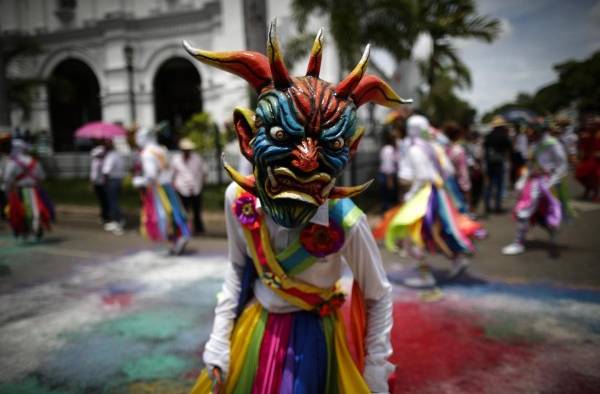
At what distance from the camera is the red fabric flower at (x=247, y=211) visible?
5.69 feet

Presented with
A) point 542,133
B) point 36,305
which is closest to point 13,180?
point 36,305

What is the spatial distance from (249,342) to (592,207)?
11212 millimetres

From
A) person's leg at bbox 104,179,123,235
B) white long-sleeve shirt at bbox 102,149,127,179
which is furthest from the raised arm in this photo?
white long-sleeve shirt at bbox 102,149,127,179

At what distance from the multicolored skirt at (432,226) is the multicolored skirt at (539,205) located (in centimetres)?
180

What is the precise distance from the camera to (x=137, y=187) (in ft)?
23.9

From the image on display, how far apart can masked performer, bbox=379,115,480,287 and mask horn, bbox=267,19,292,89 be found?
135 inches

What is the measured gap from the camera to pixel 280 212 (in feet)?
4.97

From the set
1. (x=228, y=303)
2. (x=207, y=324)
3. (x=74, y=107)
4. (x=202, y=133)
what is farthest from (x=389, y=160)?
(x=74, y=107)

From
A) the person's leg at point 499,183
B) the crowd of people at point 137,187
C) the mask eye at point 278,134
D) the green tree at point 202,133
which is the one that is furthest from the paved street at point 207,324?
the green tree at point 202,133

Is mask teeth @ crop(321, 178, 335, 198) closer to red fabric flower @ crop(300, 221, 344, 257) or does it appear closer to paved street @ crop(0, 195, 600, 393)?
red fabric flower @ crop(300, 221, 344, 257)

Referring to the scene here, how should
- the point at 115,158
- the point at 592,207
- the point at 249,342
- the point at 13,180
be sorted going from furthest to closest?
the point at 592,207
the point at 115,158
the point at 13,180
the point at 249,342

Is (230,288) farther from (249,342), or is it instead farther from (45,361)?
(45,361)

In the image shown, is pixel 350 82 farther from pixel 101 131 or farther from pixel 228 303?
pixel 101 131

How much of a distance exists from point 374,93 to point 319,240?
665 mm
